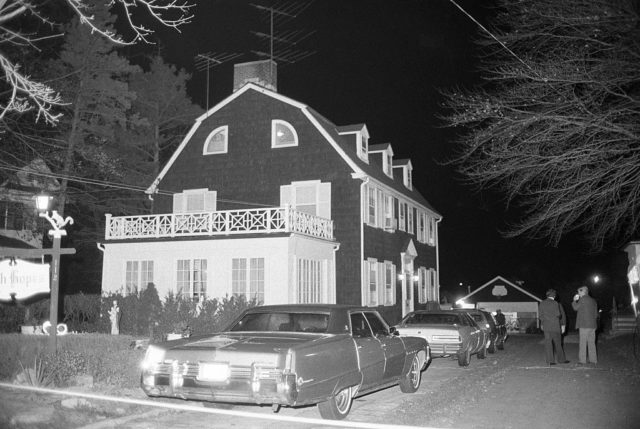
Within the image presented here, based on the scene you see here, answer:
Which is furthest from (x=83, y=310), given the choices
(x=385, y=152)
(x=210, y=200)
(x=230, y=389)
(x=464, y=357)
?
(x=230, y=389)

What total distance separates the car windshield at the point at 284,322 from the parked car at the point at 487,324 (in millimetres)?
8676

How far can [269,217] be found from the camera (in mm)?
19359

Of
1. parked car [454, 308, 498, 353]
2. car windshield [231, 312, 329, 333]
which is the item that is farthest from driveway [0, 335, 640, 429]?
parked car [454, 308, 498, 353]

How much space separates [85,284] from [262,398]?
35941 millimetres

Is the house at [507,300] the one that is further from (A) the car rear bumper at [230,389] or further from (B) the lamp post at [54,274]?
(A) the car rear bumper at [230,389]

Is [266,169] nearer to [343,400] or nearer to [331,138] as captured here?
[331,138]

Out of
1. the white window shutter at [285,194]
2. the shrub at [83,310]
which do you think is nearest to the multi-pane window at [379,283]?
the white window shutter at [285,194]

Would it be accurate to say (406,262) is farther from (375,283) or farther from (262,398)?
(262,398)

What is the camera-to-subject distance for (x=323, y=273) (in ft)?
70.8

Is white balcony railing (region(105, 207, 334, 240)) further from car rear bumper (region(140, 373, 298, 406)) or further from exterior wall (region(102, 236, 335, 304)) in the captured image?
car rear bumper (region(140, 373, 298, 406))

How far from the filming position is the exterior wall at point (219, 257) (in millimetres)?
19000

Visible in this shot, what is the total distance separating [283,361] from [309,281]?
→ 45.4ft

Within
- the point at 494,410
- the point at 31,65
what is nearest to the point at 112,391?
the point at 494,410

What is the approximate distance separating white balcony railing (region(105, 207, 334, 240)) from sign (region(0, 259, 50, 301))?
28.1ft
